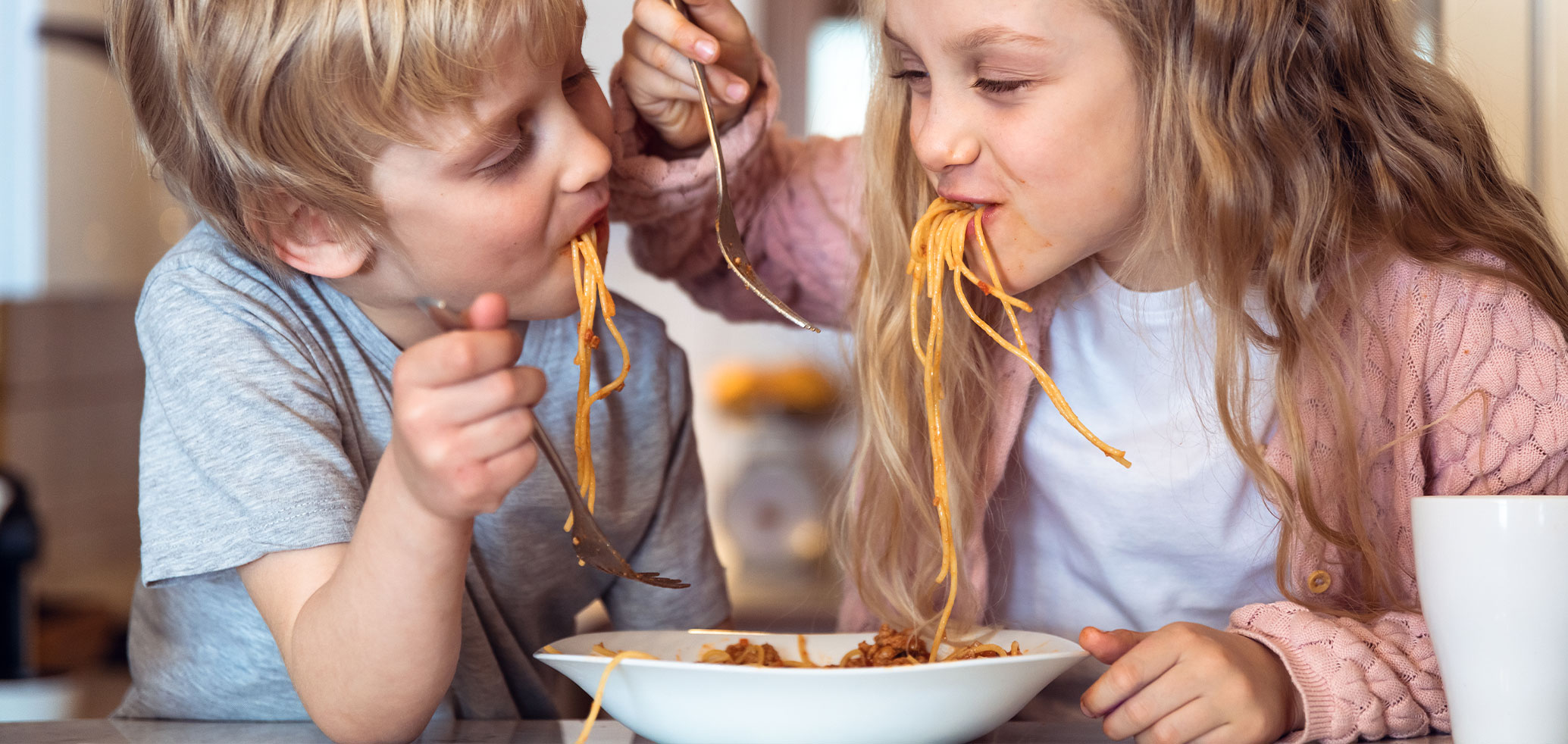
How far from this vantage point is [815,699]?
68cm

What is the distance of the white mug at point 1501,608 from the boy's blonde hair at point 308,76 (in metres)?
0.67

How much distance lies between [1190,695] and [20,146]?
91.2 inches

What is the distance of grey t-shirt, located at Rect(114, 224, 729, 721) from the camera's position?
Result: 2.88ft

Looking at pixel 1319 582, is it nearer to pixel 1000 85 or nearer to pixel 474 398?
pixel 1000 85

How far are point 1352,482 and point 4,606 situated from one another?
6.69ft

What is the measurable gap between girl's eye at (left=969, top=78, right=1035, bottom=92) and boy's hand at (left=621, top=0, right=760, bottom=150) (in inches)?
9.3

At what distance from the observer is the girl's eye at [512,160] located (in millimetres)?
921

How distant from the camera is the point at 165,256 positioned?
1045mm

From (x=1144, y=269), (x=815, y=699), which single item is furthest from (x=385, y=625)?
(x=1144, y=269)

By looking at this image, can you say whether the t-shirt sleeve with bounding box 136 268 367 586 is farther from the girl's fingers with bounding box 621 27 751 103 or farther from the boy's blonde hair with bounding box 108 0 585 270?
the girl's fingers with bounding box 621 27 751 103

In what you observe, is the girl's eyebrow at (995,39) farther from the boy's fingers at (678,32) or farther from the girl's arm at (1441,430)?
the girl's arm at (1441,430)

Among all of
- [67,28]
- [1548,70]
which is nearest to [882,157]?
[1548,70]

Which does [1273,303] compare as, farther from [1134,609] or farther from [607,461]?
[607,461]

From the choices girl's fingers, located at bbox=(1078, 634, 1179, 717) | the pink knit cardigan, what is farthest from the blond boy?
girl's fingers, located at bbox=(1078, 634, 1179, 717)
